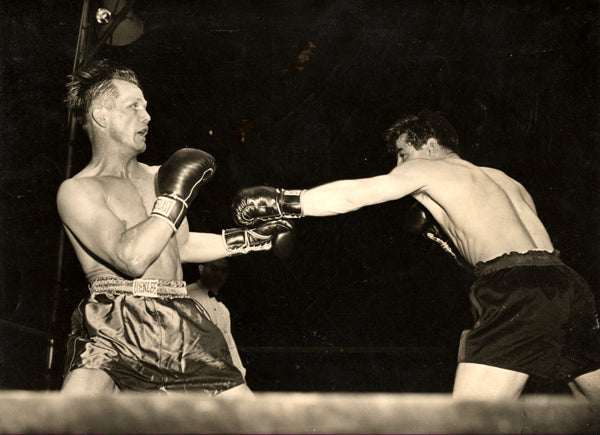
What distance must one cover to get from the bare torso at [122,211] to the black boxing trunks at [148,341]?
0.17 ft

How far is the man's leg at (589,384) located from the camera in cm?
229

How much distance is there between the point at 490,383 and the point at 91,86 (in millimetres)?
1864

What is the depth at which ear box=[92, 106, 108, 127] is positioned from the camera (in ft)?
8.77

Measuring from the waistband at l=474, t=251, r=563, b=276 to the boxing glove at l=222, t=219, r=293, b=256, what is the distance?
3.23ft

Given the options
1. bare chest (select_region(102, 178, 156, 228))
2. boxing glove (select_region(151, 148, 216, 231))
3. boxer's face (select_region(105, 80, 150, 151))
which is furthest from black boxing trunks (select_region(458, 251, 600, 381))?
boxer's face (select_region(105, 80, 150, 151))

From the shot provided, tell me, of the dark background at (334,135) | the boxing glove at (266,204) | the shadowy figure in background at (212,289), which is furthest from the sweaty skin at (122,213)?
the dark background at (334,135)

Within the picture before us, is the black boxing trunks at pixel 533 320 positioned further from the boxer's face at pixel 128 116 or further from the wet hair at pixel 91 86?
the wet hair at pixel 91 86

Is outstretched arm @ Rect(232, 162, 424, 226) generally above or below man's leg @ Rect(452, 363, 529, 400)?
above

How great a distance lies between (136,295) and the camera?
7.57 feet

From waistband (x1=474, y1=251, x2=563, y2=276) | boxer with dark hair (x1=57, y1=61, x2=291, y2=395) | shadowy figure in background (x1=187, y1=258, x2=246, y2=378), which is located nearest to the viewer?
boxer with dark hair (x1=57, y1=61, x2=291, y2=395)

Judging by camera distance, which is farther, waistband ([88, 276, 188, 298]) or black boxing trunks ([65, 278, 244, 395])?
waistband ([88, 276, 188, 298])

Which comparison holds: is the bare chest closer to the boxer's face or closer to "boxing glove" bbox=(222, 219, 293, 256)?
the boxer's face

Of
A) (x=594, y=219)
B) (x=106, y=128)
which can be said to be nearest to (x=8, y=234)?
(x=106, y=128)

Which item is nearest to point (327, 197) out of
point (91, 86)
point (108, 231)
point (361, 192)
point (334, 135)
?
point (361, 192)
